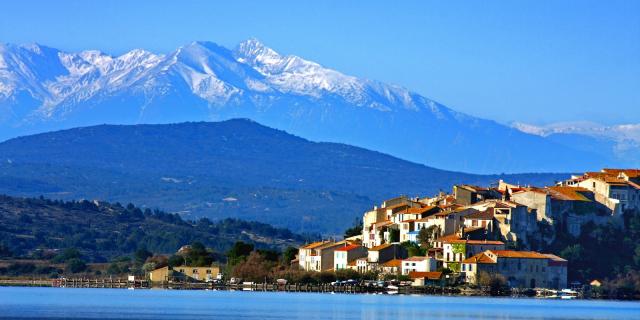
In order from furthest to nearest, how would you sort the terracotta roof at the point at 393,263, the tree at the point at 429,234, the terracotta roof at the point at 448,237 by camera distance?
the tree at the point at 429,234
the terracotta roof at the point at 393,263
the terracotta roof at the point at 448,237

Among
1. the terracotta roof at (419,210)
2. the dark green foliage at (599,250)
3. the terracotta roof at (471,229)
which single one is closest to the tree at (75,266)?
the terracotta roof at (419,210)

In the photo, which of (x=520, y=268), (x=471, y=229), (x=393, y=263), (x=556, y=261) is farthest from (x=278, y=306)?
(x=556, y=261)

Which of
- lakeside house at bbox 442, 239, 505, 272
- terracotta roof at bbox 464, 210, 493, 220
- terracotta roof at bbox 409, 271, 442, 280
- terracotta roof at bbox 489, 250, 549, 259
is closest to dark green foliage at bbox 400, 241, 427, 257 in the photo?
lakeside house at bbox 442, 239, 505, 272

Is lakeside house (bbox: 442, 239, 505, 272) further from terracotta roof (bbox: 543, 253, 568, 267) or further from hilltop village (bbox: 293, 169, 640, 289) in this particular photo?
terracotta roof (bbox: 543, 253, 568, 267)

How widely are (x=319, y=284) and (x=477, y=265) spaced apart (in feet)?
48.4

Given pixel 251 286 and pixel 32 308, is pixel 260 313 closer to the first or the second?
pixel 32 308

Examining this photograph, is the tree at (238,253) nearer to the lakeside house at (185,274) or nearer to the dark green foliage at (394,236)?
the lakeside house at (185,274)

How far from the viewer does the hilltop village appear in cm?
11888

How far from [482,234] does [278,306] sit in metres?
27.8

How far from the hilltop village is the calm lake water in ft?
16.1

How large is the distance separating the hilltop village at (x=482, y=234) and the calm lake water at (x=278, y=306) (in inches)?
193

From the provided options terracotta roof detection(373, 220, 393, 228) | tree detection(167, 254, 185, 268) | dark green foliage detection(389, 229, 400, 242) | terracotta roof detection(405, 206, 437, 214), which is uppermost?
terracotta roof detection(405, 206, 437, 214)

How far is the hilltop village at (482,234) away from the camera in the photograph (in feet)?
390

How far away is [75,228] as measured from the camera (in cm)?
19875
